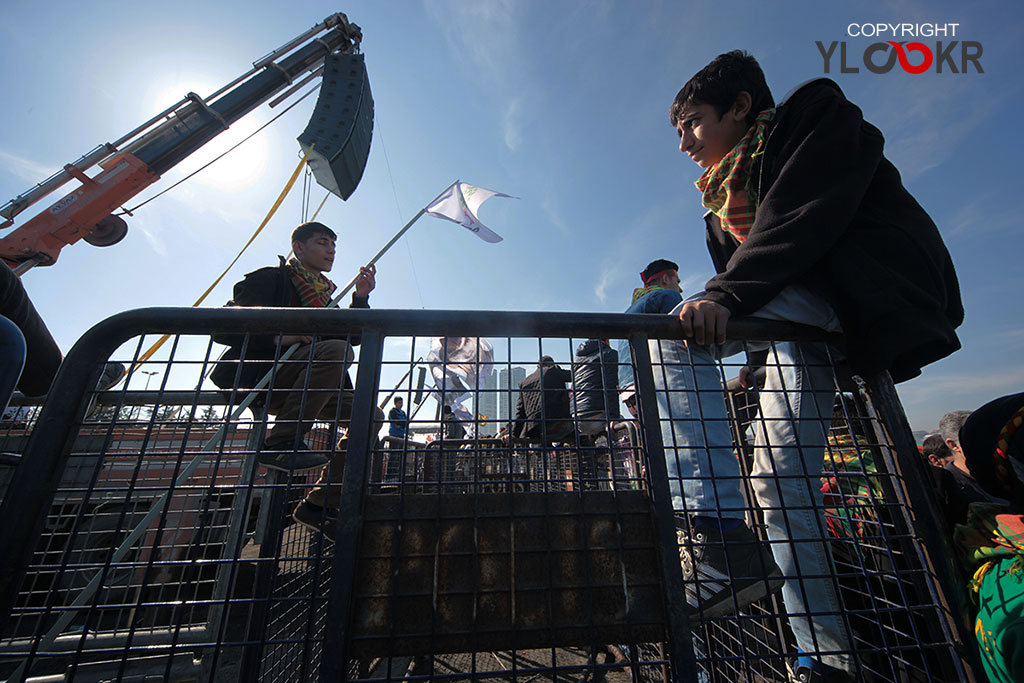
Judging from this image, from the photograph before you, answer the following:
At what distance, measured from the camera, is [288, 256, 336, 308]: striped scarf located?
320 centimetres

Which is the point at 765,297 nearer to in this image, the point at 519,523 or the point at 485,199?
the point at 519,523

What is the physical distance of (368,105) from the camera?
8.92 meters

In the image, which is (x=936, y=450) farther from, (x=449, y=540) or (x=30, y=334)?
(x=30, y=334)

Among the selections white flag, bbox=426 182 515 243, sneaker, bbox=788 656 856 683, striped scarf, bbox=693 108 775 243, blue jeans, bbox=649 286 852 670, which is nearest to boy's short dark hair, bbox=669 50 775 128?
striped scarf, bbox=693 108 775 243

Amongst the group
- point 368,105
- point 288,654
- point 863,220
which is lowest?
point 288,654

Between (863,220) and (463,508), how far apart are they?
168 cm

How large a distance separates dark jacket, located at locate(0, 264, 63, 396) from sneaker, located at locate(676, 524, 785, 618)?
116 inches

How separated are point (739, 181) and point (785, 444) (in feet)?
3.60

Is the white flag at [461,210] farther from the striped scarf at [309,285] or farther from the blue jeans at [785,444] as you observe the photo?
the blue jeans at [785,444]

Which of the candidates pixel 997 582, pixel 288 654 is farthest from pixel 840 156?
pixel 288 654

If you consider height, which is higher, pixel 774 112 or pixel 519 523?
pixel 774 112

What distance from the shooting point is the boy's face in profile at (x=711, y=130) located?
1845 millimetres

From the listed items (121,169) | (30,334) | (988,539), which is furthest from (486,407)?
(121,169)

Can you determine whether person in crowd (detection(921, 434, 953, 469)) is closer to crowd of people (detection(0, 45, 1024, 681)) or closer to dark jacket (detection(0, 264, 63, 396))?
crowd of people (detection(0, 45, 1024, 681))
